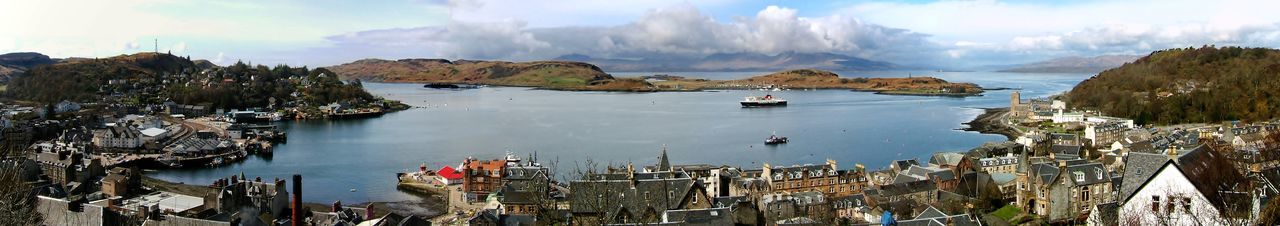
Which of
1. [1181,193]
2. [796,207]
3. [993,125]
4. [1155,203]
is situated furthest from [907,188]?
[993,125]

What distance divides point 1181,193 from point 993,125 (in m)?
37.8

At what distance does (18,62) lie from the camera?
85.1 metres

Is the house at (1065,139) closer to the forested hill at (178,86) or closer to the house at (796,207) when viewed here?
the house at (796,207)

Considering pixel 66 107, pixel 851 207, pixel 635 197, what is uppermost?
pixel 66 107

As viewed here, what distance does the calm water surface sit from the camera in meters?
27.0

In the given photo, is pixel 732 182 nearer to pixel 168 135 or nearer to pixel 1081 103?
pixel 168 135

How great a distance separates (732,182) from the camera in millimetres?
17922

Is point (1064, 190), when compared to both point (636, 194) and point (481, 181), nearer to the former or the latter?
point (636, 194)

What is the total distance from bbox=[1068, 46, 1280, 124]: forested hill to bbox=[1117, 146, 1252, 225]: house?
33887mm

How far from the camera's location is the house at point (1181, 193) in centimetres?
700

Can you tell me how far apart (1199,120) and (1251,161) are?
24688 mm

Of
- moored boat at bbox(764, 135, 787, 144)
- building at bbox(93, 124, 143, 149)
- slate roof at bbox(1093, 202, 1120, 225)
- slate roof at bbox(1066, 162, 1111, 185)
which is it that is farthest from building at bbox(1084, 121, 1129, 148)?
building at bbox(93, 124, 143, 149)

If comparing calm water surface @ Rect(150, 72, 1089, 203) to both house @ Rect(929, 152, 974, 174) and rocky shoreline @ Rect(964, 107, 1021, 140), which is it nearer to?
rocky shoreline @ Rect(964, 107, 1021, 140)

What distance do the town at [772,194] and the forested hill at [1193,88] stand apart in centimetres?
1206
